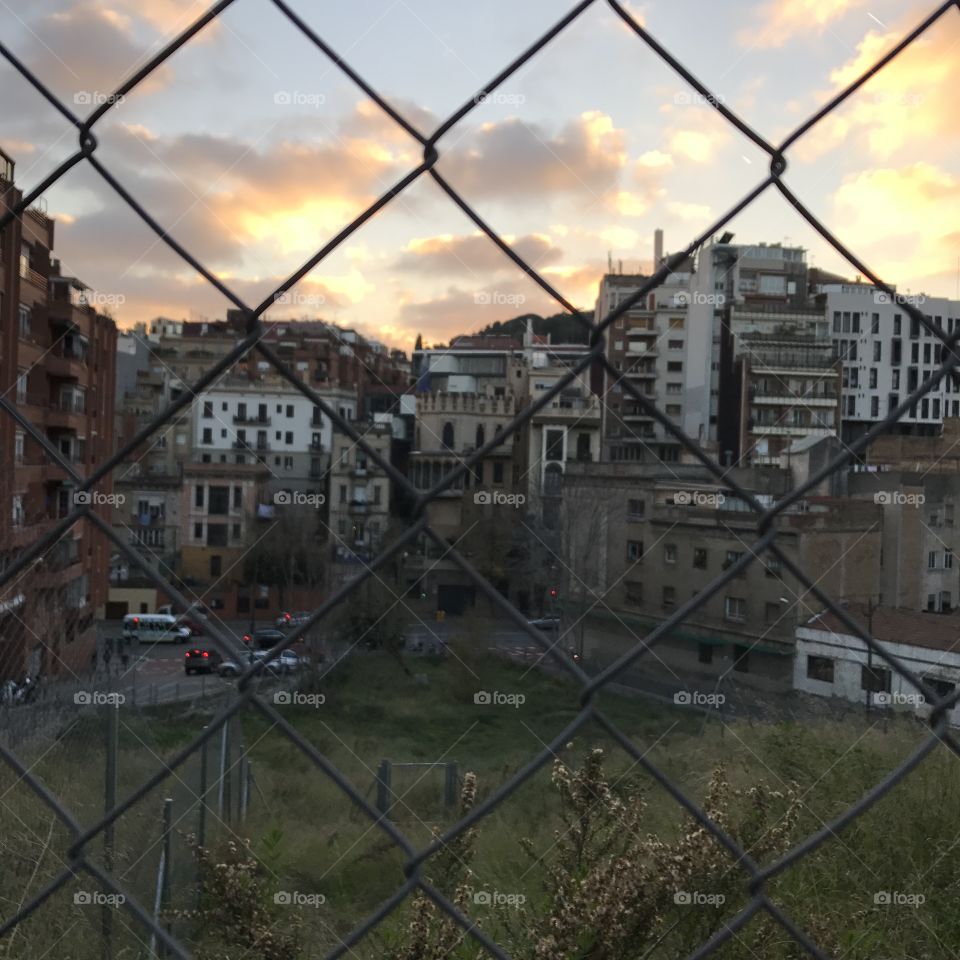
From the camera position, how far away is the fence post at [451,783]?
441 cm

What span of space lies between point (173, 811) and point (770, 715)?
359 centimetres

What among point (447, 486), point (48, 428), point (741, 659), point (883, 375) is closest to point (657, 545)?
point (883, 375)

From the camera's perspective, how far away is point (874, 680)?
5410 millimetres

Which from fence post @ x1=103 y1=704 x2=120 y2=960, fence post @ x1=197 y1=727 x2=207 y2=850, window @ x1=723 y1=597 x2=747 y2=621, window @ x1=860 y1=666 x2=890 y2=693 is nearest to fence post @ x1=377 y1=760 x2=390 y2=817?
fence post @ x1=197 y1=727 x2=207 y2=850

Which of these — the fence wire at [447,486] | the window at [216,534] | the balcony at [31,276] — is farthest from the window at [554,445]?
the fence wire at [447,486]

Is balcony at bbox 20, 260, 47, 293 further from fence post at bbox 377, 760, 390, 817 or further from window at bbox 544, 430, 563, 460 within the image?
fence post at bbox 377, 760, 390, 817

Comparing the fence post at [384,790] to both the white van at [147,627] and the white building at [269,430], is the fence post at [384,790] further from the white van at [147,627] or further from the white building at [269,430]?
the white building at [269,430]

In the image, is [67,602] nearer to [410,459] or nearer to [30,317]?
[30,317]

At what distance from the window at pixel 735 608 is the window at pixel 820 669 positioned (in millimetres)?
555

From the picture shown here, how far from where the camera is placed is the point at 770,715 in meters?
5.33

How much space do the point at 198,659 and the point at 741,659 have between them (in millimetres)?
3022

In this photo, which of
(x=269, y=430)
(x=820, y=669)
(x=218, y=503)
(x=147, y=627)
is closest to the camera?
(x=218, y=503)

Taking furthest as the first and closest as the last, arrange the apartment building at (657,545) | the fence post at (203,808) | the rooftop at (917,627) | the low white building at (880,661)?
the low white building at (880,661) < the rooftop at (917,627) < the apartment building at (657,545) < the fence post at (203,808)

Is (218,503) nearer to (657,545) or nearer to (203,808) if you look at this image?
(203,808)
